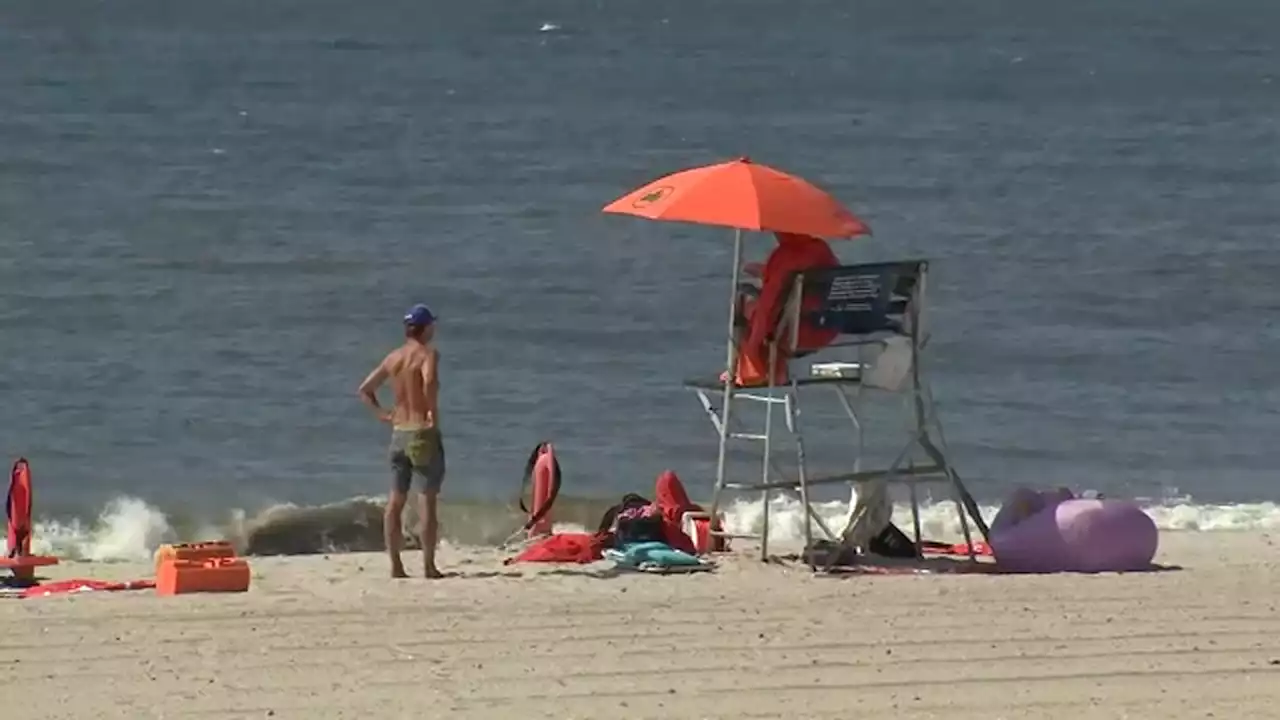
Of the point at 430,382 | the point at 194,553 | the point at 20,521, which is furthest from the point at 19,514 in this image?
the point at 430,382

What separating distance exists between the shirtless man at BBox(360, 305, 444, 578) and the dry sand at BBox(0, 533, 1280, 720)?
235 mm

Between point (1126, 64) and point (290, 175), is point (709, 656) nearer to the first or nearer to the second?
point (290, 175)

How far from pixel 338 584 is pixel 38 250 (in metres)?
15.1

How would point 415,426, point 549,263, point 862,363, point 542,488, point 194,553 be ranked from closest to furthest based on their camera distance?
point 194,553 < point 415,426 < point 862,363 < point 542,488 < point 549,263

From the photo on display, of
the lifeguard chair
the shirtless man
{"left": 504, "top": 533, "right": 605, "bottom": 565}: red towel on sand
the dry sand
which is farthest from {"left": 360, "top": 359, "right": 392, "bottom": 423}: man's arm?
the lifeguard chair

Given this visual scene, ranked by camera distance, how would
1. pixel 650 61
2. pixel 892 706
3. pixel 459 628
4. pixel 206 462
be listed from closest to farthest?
1. pixel 892 706
2. pixel 459 628
3. pixel 206 462
4. pixel 650 61

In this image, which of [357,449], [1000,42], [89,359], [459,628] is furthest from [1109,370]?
[1000,42]

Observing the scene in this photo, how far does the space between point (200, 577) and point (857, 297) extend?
2833 millimetres

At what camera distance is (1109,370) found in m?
19.2

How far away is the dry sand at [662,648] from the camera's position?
758 centimetres

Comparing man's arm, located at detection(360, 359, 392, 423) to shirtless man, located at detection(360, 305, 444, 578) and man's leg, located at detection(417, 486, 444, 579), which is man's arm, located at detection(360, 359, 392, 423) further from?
man's leg, located at detection(417, 486, 444, 579)

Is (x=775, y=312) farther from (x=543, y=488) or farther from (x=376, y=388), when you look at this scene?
(x=543, y=488)

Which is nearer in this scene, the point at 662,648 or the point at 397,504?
the point at 662,648

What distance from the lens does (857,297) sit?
10.2 meters
